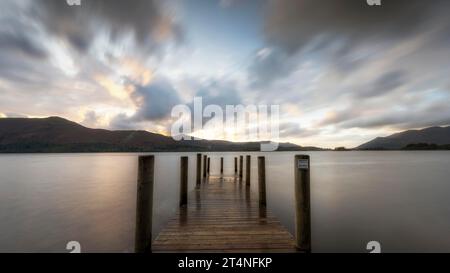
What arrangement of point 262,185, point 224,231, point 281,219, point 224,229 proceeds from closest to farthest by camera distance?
point 224,231
point 224,229
point 262,185
point 281,219

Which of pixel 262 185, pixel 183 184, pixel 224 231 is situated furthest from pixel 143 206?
pixel 262 185

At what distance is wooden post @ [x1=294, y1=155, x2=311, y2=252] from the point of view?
4.18 m

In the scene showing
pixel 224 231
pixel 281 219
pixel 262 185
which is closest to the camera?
pixel 224 231

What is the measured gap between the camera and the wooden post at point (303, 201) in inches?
165

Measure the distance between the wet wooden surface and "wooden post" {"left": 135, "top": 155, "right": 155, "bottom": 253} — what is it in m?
0.35

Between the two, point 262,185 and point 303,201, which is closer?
point 303,201

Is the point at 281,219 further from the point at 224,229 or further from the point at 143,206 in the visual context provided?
the point at 143,206

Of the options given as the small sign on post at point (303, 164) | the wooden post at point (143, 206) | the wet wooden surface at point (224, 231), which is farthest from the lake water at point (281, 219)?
the small sign on post at point (303, 164)

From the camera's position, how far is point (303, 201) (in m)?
4.22

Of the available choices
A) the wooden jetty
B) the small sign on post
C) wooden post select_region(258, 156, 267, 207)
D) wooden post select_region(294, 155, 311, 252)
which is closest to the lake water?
wooden post select_region(258, 156, 267, 207)

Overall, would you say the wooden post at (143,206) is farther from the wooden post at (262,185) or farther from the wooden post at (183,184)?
the wooden post at (262,185)

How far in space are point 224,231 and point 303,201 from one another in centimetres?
216

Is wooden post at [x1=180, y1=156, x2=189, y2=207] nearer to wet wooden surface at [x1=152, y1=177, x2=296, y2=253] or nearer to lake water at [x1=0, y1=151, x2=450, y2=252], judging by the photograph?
wet wooden surface at [x1=152, y1=177, x2=296, y2=253]
